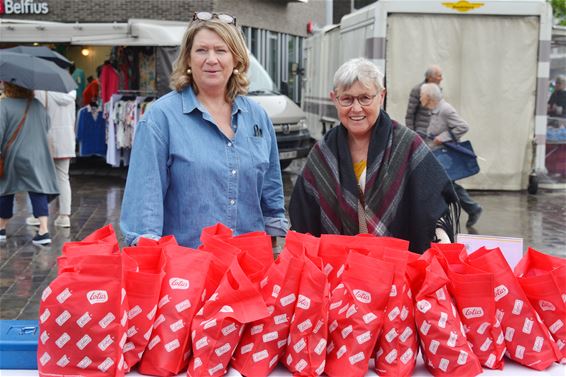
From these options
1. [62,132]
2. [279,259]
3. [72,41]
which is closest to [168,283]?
[279,259]

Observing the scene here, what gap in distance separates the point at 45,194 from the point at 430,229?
21.0 feet

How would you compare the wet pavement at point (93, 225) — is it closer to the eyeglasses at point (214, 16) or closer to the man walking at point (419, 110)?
the man walking at point (419, 110)

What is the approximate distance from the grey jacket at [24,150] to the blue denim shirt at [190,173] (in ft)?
19.0

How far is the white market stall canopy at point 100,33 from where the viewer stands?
1412 centimetres

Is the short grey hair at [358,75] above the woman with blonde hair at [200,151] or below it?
above

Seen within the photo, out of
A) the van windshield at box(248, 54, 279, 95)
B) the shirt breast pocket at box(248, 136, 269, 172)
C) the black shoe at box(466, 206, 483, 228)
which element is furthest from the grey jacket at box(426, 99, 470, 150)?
the shirt breast pocket at box(248, 136, 269, 172)

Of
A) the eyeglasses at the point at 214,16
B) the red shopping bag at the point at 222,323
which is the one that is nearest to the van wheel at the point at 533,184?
the eyeglasses at the point at 214,16

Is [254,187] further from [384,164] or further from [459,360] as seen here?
[459,360]

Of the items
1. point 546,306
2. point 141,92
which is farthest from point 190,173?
point 141,92

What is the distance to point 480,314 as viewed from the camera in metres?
2.25

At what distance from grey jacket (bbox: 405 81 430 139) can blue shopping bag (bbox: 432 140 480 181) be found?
22.2 inches

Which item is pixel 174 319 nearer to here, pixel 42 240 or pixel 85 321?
pixel 85 321

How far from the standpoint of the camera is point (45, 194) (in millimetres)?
8812

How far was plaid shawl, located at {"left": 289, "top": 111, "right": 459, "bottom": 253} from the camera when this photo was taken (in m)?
3.29
